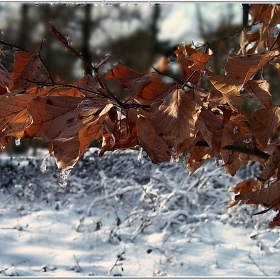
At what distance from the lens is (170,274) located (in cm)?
196

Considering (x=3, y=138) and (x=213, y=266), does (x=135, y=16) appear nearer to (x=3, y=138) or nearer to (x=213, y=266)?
(x=213, y=266)

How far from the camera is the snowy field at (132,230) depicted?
204cm

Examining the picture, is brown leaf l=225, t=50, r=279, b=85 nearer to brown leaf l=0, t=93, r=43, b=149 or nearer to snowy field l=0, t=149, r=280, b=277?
brown leaf l=0, t=93, r=43, b=149

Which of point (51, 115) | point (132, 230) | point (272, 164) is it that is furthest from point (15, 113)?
point (132, 230)

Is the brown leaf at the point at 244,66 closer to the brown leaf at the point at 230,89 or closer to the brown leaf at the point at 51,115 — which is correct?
the brown leaf at the point at 230,89

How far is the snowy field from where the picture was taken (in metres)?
2.04

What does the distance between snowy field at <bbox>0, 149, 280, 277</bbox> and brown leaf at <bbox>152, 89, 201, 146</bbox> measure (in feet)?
4.31

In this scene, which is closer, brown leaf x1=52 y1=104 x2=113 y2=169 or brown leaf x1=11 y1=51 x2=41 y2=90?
brown leaf x1=52 y1=104 x2=113 y2=169

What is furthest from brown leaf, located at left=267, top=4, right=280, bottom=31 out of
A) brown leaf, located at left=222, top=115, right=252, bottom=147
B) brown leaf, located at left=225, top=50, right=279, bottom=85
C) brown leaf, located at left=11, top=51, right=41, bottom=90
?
brown leaf, located at left=11, top=51, right=41, bottom=90

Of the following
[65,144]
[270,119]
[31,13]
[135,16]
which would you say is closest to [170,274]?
[270,119]

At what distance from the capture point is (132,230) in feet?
8.57

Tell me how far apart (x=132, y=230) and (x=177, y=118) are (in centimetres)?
236

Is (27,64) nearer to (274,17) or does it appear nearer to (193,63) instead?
(193,63)

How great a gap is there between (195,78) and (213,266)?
1826mm
